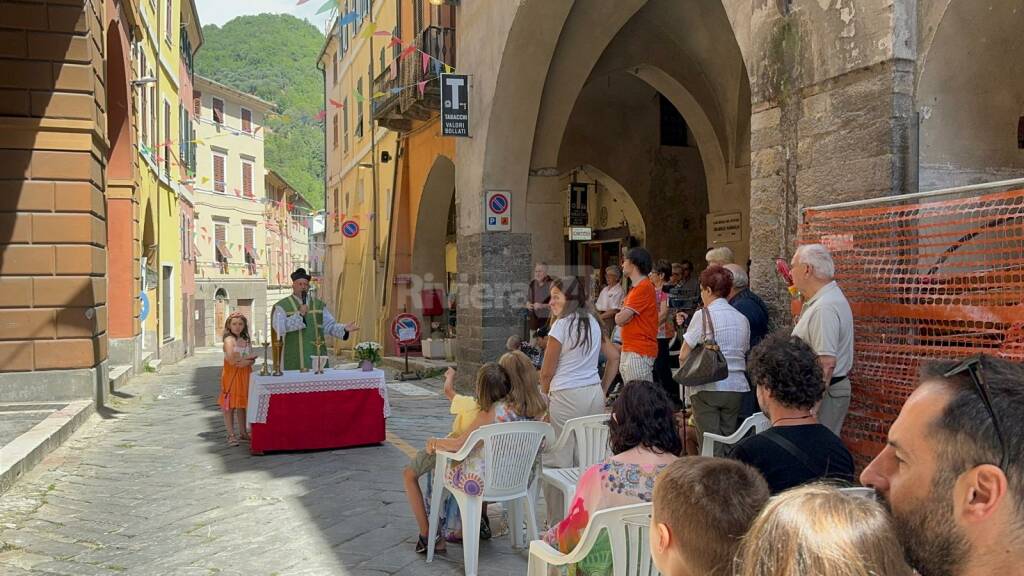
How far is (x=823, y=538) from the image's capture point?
41.3 inches

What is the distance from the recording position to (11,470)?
230 inches

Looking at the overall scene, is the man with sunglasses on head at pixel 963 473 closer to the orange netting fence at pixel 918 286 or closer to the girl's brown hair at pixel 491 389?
the orange netting fence at pixel 918 286

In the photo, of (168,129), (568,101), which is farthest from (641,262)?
(168,129)

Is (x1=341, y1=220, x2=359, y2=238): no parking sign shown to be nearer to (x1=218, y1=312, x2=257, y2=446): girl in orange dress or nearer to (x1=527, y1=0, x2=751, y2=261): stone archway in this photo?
(x1=527, y1=0, x2=751, y2=261): stone archway

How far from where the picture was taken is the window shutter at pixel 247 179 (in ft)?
113

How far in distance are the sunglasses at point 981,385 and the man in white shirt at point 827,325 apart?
8.20 ft

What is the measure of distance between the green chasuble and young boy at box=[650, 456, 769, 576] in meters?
6.35

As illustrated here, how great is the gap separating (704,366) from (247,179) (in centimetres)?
3358

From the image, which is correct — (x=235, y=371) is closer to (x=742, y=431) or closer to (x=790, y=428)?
(x=742, y=431)

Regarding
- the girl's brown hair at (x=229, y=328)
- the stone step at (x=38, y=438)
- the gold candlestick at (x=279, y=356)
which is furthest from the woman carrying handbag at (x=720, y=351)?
the stone step at (x=38, y=438)

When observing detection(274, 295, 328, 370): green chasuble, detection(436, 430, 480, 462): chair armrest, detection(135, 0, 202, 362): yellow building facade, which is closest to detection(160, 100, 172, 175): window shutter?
detection(135, 0, 202, 362): yellow building facade

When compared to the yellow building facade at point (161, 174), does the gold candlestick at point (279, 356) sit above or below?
below

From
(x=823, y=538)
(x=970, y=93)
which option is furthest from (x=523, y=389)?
(x=823, y=538)

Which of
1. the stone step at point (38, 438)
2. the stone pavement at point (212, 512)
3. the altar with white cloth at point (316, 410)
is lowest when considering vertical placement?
the stone pavement at point (212, 512)
